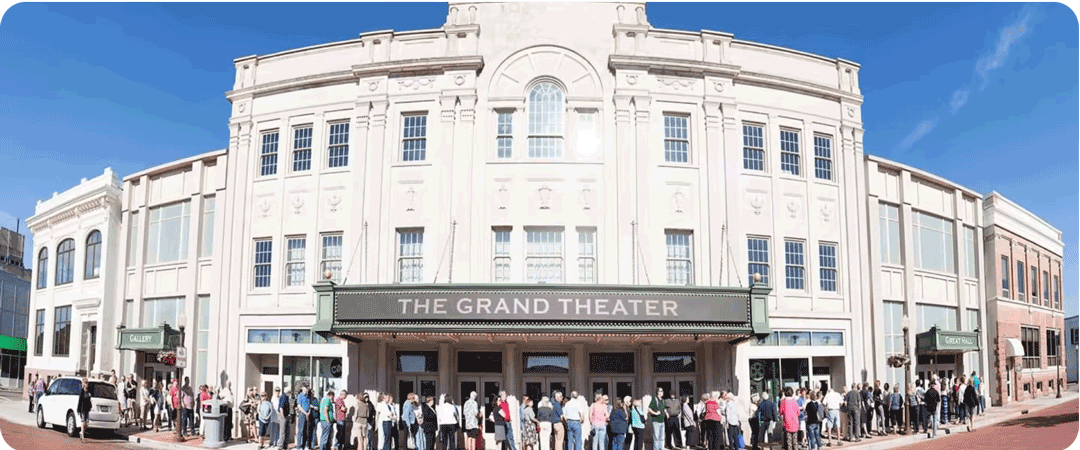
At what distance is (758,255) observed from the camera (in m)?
24.8

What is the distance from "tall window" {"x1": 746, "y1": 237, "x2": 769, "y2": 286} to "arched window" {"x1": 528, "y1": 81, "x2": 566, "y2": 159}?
6.38 m

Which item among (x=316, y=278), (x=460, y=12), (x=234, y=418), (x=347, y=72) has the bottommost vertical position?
(x=234, y=418)

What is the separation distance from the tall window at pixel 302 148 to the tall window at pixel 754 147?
13529mm

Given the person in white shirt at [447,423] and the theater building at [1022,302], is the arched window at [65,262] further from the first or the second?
the theater building at [1022,302]

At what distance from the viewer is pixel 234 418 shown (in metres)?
24.7

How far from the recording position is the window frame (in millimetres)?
26188

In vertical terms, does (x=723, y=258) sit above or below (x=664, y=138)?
below

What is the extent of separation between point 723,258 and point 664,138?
394 centimetres

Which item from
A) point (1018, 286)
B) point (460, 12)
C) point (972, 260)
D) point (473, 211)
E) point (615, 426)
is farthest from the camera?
point (1018, 286)

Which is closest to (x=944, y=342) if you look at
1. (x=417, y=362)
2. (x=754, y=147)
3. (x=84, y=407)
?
(x=754, y=147)

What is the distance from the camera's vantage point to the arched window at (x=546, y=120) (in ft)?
79.4

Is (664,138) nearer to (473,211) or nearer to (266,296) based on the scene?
(473,211)

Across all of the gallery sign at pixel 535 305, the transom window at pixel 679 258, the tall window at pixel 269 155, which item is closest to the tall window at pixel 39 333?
the tall window at pixel 269 155

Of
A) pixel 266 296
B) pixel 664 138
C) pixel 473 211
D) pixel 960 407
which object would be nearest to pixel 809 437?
pixel 960 407
